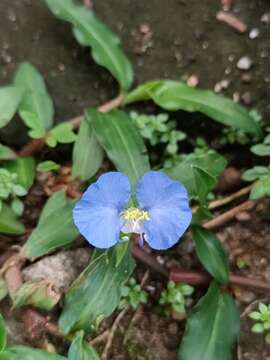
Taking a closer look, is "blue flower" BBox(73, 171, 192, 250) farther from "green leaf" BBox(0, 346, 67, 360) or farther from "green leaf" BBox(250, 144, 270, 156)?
"green leaf" BBox(250, 144, 270, 156)

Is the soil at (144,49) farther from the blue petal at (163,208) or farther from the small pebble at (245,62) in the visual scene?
the blue petal at (163,208)

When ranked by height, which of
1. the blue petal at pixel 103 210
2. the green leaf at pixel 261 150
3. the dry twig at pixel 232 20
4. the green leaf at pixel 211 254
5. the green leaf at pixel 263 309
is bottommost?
the green leaf at pixel 263 309

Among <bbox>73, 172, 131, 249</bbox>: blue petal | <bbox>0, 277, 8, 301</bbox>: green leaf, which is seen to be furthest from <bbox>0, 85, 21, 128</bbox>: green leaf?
<bbox>73, 172, 131, 249</bbox>: blue petal

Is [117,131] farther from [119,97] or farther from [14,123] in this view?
[14,123]

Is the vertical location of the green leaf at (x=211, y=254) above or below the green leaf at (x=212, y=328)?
above

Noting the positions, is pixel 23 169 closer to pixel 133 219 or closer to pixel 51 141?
pixel 51 141

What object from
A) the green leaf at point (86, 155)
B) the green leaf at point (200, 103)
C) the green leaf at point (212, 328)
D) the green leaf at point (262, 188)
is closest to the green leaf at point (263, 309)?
the green leaf at point (212, 328)

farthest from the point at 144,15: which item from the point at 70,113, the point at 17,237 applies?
the point at 17,237
